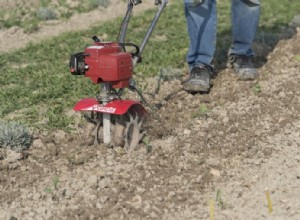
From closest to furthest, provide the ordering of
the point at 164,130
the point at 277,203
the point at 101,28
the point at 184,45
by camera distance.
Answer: the point at 277,203 < the point at 164,130 < the point at 184,45 < the point at 101,28

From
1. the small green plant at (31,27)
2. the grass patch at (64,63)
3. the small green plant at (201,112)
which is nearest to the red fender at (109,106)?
the grass patch at (64,63)

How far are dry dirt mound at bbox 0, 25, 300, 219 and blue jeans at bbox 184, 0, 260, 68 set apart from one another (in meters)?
0.59

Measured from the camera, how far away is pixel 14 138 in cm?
429

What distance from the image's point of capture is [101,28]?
28.2ft

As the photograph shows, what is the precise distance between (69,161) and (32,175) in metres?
0.30

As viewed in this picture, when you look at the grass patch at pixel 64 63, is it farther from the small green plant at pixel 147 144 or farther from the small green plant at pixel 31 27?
the small green plant at pixel 147 144

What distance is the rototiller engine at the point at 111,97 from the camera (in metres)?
3.97

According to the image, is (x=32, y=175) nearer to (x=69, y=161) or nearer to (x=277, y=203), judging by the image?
(x=69, y=161)

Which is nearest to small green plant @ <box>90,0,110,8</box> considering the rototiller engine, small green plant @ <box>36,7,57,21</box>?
small green plant @ <box>36,7,57,21</box>

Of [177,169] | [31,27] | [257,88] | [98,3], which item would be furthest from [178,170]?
[98,3]

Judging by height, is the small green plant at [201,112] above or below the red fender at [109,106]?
below

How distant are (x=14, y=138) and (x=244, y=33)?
2767mm

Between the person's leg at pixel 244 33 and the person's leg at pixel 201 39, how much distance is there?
455 millimetres

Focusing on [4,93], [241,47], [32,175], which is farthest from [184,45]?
[32,175]
